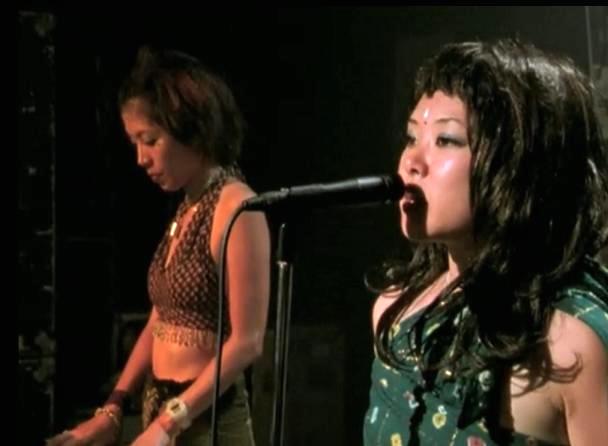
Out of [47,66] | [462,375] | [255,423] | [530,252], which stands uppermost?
[47,66]

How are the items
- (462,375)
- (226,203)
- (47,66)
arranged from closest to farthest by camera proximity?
(462,375) → (226,203) → (47,66)

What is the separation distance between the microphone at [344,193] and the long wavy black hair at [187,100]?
1.98 feet

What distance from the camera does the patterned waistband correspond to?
5.40ft

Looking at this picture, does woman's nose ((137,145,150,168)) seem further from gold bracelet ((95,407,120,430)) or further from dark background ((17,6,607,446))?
gold bracelet ((95,407,120,430))

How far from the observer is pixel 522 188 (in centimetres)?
115

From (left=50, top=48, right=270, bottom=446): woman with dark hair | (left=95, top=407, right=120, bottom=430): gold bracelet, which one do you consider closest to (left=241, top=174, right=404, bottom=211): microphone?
(left=50, top=48, right=270, bottom=446): woman with dark hair

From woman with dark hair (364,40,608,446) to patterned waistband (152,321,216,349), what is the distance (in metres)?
0.50

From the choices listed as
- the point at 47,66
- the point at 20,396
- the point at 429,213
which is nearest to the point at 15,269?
the point at 20,396

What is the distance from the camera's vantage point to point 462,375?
1.14m

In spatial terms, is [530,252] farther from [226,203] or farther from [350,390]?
[350,390]

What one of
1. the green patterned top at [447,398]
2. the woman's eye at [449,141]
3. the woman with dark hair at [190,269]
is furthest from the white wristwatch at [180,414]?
the woman's eye at [449,141]

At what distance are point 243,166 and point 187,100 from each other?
0.16m

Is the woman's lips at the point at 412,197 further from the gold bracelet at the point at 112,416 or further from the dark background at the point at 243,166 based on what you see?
the gold bracelet at the point at 112,416

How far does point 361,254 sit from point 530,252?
2.24 ft
